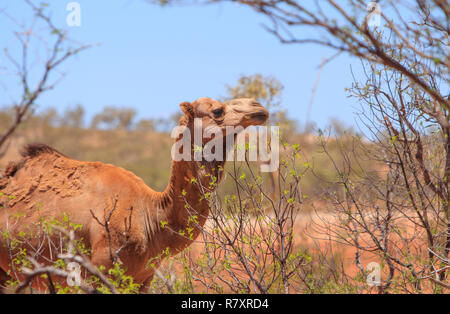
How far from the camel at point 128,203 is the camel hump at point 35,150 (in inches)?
15.0

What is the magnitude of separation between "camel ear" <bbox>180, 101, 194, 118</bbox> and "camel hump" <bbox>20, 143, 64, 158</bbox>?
1896 mm

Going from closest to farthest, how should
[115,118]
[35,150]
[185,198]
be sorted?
[185,198], [35,150], [115,118]

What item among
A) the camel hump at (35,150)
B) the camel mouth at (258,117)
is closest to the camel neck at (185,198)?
the camel mouth at (258,117)

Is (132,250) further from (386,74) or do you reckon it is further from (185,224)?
(386,74)

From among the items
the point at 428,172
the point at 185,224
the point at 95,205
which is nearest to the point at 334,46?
the point at 428,172

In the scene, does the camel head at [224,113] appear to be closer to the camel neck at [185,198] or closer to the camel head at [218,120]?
the camel head at [218,120]

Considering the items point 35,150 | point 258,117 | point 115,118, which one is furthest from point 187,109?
point 115,118

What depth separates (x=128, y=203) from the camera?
18.6 ft

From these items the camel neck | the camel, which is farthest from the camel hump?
the camel neck

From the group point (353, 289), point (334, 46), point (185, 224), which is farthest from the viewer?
point (185, 224)

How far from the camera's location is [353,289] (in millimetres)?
4793

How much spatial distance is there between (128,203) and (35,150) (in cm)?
163

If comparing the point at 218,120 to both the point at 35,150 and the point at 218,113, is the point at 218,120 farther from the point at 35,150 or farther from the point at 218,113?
the point at 35,150
